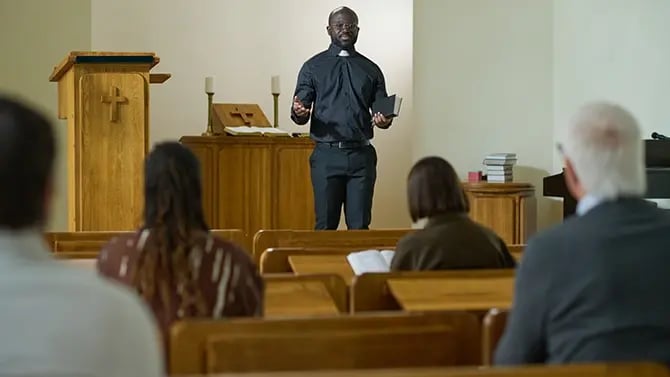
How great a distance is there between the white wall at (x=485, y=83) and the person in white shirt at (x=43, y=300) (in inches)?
301

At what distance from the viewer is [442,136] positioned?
358 inches

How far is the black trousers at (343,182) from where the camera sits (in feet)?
20.9

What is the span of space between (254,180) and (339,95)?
156 centimetres

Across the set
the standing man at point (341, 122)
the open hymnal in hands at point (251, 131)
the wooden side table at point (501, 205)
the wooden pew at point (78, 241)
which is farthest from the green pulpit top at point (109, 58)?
the wooden side table at point (501, 205)

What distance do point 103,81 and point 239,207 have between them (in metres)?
2.29

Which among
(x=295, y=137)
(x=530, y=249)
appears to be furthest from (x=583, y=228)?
(x=295, y=137)

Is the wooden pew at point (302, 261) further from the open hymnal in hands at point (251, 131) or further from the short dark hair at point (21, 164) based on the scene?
the open hymnal in hands at point (251, 131)

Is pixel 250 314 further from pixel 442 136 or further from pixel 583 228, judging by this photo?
pixel 442 136

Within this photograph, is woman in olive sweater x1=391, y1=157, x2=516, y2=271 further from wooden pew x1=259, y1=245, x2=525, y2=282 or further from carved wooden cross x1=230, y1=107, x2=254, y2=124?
carved wooden cross x1=230, y1=107, x2=254, y2=124

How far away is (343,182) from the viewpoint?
21.2ft

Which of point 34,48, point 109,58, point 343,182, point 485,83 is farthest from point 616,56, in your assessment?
point 34,48

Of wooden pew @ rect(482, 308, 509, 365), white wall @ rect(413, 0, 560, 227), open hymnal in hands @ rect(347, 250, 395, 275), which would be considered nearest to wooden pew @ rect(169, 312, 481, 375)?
wooden pew @ rect(482, 308, 509, 365)

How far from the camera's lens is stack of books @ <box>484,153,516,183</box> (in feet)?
28.1

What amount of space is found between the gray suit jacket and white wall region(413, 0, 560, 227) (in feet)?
22.8
